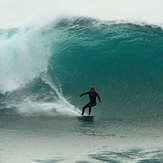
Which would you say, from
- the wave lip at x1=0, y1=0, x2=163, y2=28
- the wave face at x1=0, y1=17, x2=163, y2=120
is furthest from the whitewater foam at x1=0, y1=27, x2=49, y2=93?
the wave lip at x1=0, y1=0, x2=163, y2=28

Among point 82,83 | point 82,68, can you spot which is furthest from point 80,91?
point 82,68

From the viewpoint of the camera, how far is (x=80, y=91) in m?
17.2

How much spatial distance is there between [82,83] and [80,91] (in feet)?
1.68

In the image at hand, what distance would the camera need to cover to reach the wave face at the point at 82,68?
16.3 meters

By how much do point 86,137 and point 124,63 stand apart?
5546mm

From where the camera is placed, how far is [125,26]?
69.5ft

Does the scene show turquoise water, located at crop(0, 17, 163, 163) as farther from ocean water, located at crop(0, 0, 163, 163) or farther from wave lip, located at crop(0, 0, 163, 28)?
wave lip, located at crop(0, 0, 163, 28)

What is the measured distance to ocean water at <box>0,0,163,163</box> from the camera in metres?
12.7

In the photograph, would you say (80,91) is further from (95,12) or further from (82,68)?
(95,12)

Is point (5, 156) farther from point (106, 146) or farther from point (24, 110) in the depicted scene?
point (24, 110)

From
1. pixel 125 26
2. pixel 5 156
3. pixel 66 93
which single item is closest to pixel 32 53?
pixel 66 93

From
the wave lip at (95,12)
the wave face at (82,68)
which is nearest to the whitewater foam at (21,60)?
the wave face at (82,68)

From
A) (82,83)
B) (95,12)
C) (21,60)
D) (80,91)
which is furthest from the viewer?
(95,12)

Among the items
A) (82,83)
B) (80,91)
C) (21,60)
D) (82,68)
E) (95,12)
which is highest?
(95,12)
